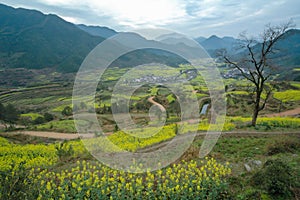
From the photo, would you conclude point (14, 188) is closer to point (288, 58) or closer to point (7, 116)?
point (7, 116)

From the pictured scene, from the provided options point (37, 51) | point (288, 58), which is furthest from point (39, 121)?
point (37, 51)

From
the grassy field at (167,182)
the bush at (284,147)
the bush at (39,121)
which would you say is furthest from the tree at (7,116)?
the bush at (284,147)

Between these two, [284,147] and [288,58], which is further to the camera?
[288,58]

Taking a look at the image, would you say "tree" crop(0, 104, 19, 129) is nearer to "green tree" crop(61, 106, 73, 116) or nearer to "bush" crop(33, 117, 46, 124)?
"bush" crop(33, 117, 46, 124)

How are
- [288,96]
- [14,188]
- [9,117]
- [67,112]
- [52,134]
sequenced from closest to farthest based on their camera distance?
[14,188] < [52,134] < [9,117] < [288,96] < [67,112]

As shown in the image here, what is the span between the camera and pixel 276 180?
25.0 feet

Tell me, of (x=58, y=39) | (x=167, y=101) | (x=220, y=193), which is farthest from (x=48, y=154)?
(x=58, y=39)

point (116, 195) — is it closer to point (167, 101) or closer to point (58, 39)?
point (167, 101)

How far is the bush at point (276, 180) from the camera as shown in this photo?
7.51 m

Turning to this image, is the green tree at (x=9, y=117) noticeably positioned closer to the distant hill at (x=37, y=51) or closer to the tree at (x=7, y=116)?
the tree at (x=7, y=116)

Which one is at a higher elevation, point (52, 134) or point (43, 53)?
point (43, 53)

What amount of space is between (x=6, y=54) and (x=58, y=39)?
170 feet

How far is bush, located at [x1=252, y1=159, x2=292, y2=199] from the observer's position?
7.51 metres

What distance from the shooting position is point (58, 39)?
19950cm
